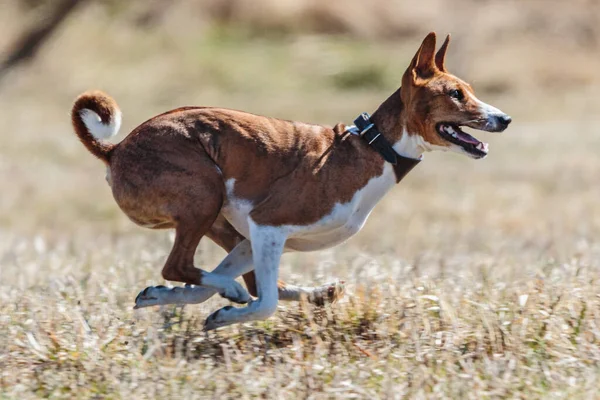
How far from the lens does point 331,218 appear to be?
6406 mm

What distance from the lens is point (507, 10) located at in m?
37.5

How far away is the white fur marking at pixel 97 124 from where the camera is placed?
6676 millimetres

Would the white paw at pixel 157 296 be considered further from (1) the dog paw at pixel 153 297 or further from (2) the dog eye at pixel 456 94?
(2) the dog eye at pixel 456 94

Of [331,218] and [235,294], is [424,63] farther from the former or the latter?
[235,294]

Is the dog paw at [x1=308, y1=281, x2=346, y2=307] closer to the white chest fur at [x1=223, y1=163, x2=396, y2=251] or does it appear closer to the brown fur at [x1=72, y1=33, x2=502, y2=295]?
the white chest fur at [x1=223, y1=163, x2=396, y2=251]

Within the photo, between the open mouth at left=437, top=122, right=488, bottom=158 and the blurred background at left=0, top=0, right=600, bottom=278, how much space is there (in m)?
2.80

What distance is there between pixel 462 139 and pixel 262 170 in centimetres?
120

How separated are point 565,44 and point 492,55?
9.22 feet

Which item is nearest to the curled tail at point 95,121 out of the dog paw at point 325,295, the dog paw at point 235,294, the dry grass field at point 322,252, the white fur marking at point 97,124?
the white fur marking at point 97,124

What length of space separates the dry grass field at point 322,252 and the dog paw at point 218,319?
131 millimetres

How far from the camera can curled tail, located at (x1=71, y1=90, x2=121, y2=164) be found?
6.66 meters

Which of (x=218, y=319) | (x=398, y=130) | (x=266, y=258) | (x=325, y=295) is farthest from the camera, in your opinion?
(x=325, y=295)

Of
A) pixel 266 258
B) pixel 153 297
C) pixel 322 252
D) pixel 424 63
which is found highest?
pixel 424 63

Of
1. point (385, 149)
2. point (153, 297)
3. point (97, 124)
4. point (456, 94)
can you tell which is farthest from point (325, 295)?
point (97, 124)
